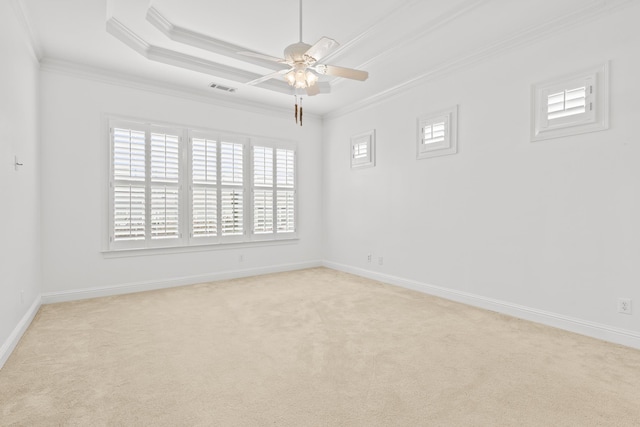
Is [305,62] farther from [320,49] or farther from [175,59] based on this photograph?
[175,59]

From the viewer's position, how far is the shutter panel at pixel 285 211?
5.70 metres

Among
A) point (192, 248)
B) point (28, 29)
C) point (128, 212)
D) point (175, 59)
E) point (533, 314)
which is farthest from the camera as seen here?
point (192, 248)

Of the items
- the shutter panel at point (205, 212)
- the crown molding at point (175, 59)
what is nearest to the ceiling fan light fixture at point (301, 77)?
the crown molding at point (175, 59)

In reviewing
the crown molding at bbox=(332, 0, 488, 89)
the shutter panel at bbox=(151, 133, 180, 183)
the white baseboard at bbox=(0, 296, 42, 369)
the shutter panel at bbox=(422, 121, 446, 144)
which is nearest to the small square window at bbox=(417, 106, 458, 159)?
the shutter panel at bbox=(422, 121, 446, 144)

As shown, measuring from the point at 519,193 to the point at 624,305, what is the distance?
125 centimetres

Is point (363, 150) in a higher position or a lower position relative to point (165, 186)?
higher

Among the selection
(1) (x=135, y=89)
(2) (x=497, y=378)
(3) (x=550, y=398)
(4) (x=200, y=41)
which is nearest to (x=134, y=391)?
(2) (x=497, y=378)

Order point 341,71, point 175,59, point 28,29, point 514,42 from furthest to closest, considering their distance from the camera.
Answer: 1. point 175,59
2. point 514,42
3. point 28,29
4. point 341,71

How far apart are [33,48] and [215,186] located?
96.6 inches

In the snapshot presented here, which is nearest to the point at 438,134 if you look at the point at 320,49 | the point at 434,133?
the point at 434,133

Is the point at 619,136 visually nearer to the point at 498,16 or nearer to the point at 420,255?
the point at 498,16

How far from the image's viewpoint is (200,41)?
3674 mm

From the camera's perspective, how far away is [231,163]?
5133 millimetres

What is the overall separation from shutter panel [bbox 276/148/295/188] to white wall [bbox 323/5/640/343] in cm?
146
